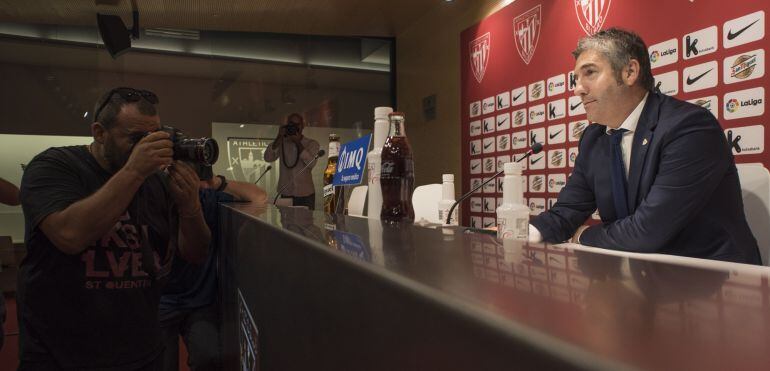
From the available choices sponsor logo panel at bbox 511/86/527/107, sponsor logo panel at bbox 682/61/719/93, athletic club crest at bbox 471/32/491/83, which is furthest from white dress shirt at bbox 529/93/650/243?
athletic club crest at bbox 471/32/491/83

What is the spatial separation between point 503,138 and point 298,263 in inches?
145

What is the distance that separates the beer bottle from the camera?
1324 mm

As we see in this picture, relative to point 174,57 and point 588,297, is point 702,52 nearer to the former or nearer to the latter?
point 588,297

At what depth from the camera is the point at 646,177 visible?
1.46 m

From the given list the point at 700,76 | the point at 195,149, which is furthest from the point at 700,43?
the point at 195,149

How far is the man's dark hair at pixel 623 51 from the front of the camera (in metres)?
1.64

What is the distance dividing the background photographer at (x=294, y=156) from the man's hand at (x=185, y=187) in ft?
10.5

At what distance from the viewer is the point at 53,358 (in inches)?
52.4

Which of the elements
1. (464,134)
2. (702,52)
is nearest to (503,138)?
(464,134)

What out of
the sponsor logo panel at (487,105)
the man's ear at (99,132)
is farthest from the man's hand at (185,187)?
the sponsor logo panel at (487,105)

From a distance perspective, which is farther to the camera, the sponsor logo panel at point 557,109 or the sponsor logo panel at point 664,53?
the sponsor logo panel at point 557,109

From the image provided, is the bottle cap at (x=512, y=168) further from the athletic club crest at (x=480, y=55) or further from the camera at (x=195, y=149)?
the athletic club crest at (x=480, y=55)

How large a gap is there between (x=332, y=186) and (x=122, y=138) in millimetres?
669

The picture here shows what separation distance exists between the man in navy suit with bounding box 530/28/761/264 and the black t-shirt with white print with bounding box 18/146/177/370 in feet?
3.63
